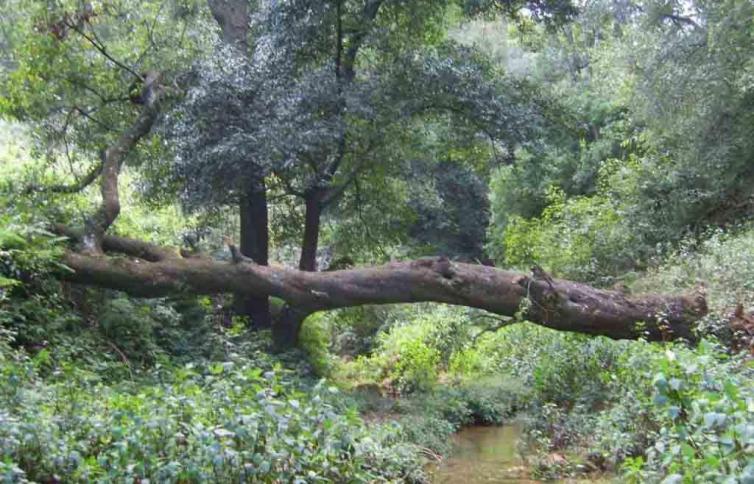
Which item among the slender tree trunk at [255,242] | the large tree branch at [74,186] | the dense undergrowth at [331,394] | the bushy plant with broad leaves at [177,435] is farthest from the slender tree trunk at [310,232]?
the bushy plant with broad leaves at [177,435]

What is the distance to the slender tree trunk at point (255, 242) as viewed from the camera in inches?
494

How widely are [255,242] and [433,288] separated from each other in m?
4.27

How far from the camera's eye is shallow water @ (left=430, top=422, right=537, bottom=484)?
26.8 ft

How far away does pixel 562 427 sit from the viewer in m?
9.34

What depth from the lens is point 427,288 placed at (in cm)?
988

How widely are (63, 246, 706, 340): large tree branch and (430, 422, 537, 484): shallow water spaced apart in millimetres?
1854

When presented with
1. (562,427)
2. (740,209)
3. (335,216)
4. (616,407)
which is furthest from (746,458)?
(740,209)

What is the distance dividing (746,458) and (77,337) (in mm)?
7785

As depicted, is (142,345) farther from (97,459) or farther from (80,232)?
(97,459)

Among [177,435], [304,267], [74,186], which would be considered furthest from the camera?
[304,267]

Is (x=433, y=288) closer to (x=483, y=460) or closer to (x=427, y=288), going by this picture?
(x=427, y=288)

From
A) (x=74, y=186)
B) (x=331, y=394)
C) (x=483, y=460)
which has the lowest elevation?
(x=483, y=460)

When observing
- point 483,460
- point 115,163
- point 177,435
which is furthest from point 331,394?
point 177,435

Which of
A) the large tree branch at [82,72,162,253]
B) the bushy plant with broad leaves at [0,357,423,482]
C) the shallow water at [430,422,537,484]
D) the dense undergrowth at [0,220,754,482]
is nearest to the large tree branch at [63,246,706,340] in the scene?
the dense undergrowth at [0,220,754,482]
